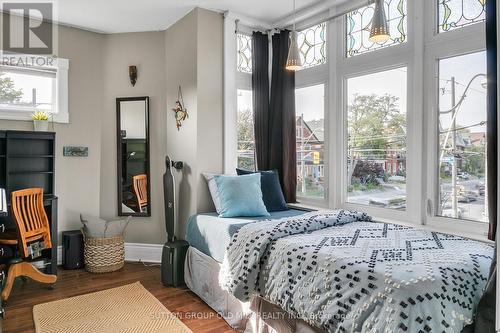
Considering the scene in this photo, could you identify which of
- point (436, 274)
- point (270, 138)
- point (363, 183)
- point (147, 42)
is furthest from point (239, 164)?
point (436, 274)

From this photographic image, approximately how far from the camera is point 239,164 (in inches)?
143

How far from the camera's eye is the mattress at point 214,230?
2529 millimetres

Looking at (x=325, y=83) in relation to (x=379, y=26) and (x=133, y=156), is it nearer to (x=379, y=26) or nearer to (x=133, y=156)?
(x=379, y=26)

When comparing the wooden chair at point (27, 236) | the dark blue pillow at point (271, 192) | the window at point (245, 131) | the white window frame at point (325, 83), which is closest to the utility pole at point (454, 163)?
the white window frame at point (325, 83)

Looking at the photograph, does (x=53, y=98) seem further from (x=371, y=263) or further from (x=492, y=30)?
(x=492, y=30)

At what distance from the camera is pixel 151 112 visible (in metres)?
3.83

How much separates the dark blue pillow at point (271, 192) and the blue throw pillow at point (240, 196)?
0.17 m

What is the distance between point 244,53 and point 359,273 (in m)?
2.85

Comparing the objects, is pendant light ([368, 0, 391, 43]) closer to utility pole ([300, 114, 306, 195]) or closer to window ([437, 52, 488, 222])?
window ([437, 52, 488, 222])

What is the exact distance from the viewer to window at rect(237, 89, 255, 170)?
3669 millimetres

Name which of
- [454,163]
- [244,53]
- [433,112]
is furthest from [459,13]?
[244,53]

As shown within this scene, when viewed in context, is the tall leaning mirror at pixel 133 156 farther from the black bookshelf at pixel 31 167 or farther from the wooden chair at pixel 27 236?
the wooden chair at pixel 27 236

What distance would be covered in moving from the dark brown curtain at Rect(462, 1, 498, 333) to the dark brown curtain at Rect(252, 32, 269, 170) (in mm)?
2117

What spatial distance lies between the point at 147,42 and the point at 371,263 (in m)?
3.43
